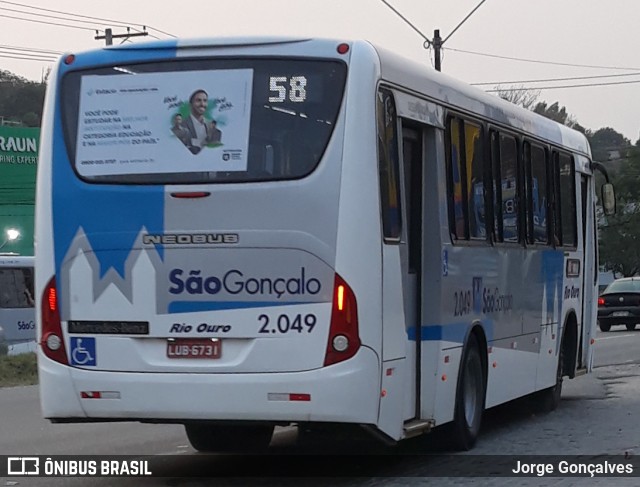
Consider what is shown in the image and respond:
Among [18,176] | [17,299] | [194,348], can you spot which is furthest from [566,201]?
[18,176]

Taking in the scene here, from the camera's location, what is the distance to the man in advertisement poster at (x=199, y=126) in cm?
912

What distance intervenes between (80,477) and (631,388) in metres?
9.56

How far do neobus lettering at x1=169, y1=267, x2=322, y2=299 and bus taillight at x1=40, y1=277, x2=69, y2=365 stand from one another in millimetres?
870

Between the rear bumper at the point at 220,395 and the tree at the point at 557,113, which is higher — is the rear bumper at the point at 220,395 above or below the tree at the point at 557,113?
below

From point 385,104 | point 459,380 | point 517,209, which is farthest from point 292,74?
point 517,209

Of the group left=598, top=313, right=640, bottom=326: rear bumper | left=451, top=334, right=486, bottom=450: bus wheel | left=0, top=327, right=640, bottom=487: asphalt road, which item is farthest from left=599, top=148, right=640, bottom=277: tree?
left=451, top=334, right=486, bottom=450: bus wheel

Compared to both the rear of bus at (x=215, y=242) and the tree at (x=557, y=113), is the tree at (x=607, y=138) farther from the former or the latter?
the rear of bus at (x=215, y=242)

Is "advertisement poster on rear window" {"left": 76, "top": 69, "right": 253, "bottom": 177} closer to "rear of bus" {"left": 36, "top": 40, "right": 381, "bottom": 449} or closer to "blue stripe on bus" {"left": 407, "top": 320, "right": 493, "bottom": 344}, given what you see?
"rear of bus" {"left": 36, "top": 40, "right": 381, "bottom": 449}

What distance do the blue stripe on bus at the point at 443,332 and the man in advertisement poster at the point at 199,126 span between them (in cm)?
211

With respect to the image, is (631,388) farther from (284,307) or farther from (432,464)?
(284,307)

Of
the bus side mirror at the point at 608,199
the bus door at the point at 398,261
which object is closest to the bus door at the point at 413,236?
the bus door at the point at 398,261

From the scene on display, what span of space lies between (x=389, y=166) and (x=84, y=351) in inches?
98.6

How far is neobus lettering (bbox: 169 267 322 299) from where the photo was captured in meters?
8.79

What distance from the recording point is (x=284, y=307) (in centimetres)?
881
